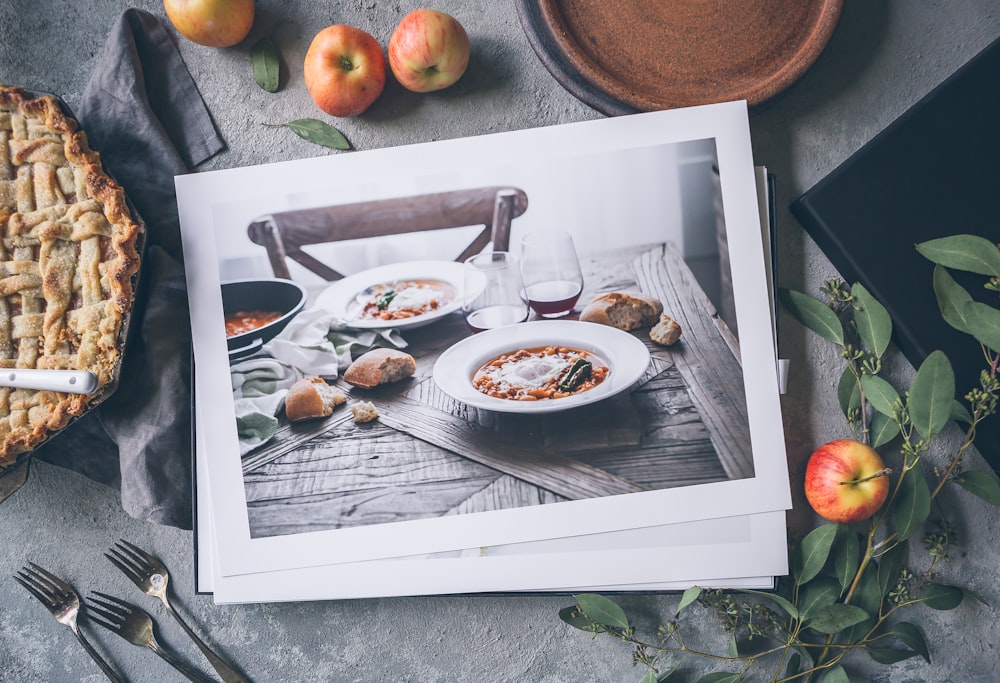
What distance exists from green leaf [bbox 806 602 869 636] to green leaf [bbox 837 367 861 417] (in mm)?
178

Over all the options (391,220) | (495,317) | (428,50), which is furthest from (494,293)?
(428,50)

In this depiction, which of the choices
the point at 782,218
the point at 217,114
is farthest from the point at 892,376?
the point at 217,114

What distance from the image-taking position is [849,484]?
54 centimetres

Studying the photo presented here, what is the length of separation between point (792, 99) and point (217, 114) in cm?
57

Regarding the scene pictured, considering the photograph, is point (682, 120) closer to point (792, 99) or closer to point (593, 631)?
point (792, 99)

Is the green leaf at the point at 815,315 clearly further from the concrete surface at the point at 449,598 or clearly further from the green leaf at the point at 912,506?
the green leaf at the point at 912,506

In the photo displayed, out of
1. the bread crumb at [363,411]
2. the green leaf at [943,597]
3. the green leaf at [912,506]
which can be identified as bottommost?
the green leaf at [943,597]

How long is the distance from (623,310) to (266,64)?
42cm

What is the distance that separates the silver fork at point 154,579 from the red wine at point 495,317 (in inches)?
15.9

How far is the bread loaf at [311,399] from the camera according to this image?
0.59 meters

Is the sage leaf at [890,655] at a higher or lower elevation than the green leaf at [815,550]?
lower

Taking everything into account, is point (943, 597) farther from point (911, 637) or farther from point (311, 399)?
point (311, 399)

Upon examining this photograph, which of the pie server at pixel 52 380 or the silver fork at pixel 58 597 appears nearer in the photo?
the pie server at pixel 52 380

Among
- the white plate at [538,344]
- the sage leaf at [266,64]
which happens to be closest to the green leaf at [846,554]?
the white plate at [538,344]
